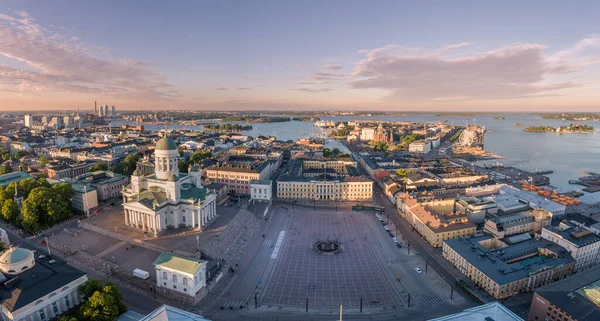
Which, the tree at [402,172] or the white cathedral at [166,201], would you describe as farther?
the tree at [402,172]

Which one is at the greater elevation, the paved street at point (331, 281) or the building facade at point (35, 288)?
the building facade at point (35, 288)

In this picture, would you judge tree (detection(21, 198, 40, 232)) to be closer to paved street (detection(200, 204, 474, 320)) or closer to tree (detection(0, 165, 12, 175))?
paved street (detection(200, 204, 474, 320))

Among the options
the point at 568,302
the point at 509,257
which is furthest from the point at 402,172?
the point at 568,302

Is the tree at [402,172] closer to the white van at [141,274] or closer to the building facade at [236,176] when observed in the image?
the building facade at [236,176]

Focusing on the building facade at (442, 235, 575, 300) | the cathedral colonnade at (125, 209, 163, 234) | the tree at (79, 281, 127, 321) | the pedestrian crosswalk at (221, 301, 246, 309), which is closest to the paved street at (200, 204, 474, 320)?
the pedestrian crosswalk at (221, 301, 246, 309)

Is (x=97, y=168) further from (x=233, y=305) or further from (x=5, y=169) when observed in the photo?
(x=233, y=305)

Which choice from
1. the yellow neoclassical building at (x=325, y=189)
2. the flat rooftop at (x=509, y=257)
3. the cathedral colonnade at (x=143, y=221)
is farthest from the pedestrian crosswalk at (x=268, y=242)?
the flat rooftop at (x=509, y=257)
